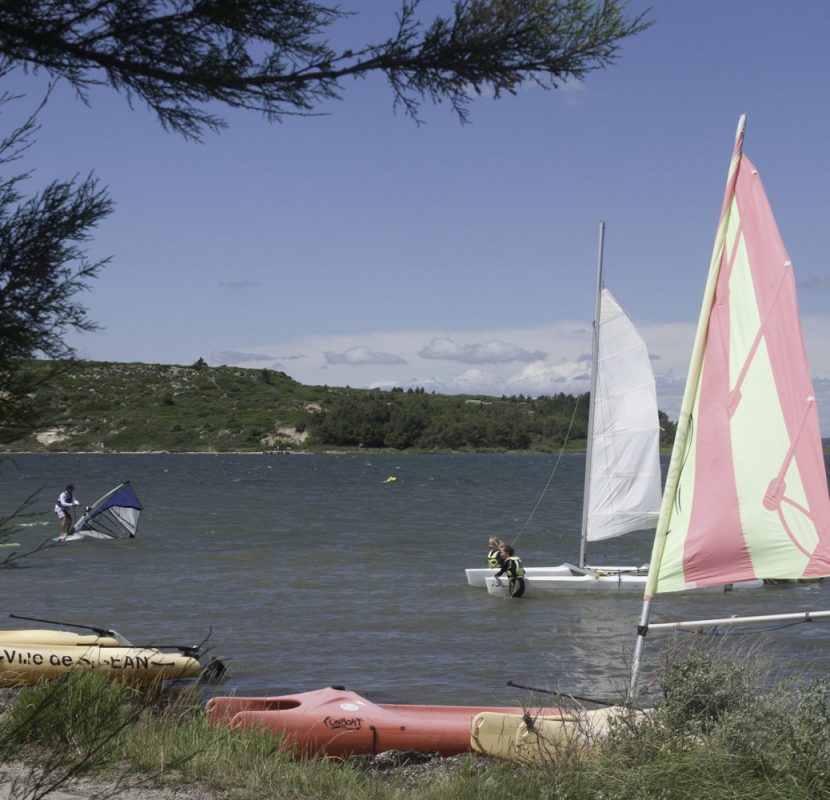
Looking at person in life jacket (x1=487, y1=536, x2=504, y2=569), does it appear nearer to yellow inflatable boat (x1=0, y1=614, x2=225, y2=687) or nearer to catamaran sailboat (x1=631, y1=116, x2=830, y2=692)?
yellow inflatable boat (x1=0, y1=614, x2=225, y2=687)

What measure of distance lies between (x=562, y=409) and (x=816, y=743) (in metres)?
188

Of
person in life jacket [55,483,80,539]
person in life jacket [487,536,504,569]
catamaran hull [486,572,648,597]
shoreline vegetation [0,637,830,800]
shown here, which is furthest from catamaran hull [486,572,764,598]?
person in life jacket [55,483,80,539]

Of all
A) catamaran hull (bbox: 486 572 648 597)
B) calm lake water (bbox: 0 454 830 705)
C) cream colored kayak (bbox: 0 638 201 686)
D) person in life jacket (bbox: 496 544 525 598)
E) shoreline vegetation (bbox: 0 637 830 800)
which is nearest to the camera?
shoreline vegetation (bbox: 0 637 830 800)

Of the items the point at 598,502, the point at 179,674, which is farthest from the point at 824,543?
the point at 598,502

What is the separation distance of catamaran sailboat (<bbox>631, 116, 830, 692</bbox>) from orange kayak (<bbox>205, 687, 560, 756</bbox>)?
2.53m

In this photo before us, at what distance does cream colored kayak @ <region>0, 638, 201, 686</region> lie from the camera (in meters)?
10.7

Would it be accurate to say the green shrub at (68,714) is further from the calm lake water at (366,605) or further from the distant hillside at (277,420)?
the distant hillside at (277,420)

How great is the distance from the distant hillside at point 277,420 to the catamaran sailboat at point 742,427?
127m

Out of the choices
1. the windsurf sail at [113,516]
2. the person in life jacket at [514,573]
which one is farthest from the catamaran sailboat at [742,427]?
the windsurf sail at [113,516]

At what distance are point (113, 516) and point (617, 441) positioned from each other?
53.1 feet

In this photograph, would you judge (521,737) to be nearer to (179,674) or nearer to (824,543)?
(824,543)

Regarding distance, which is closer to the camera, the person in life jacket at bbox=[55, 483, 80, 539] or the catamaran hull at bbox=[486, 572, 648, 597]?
the catamaran hull at bbox=[486, 572, 648, 597]

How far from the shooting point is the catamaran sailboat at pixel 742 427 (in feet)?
23.3

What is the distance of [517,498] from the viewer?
200ft
